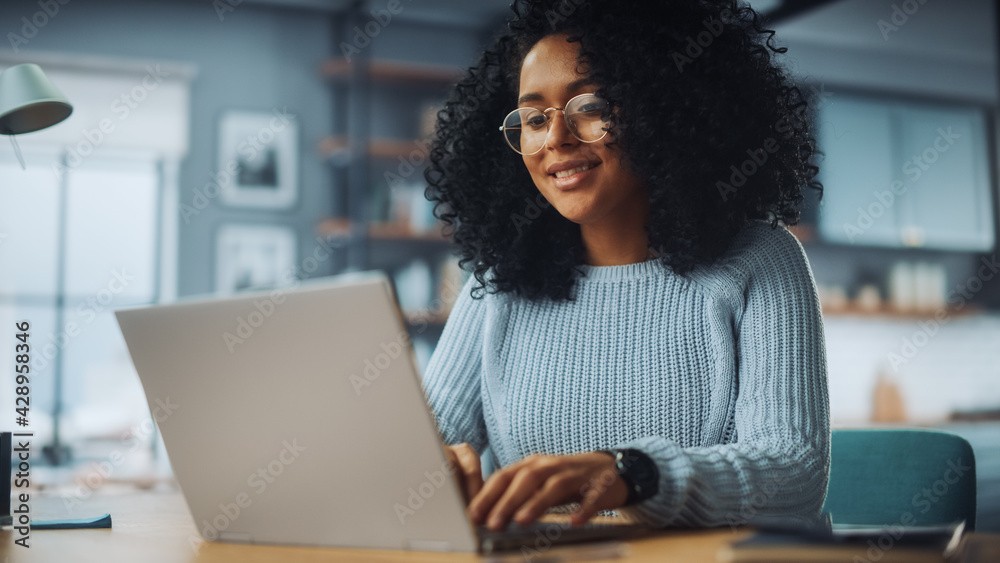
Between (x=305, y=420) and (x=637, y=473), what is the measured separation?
0.32 meters

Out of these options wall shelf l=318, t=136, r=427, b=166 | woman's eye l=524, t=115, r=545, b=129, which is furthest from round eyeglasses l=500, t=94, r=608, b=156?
wall shelf l=318, t=136, r=427, b=166

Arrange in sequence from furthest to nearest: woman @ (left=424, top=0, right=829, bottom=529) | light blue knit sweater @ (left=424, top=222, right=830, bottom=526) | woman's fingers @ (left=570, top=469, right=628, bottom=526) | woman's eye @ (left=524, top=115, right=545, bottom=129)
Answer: woman's eye @ (left=524, top=115, right=545, bottom=129)
woman @ (left=424, top=0, right=829, bottom=529)
light blue knit sweater @ (left=424, top=222, right=830, bottom=526)
woman's fingers @ (left=570, top=469, right=628, bottom=526)

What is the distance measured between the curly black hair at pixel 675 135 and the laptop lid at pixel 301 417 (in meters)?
0.70

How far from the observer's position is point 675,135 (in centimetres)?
148

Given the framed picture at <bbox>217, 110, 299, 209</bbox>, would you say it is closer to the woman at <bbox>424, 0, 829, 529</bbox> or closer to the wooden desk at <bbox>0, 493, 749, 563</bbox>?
the woman at <bbox>424, 0, 829, 529</bbox>

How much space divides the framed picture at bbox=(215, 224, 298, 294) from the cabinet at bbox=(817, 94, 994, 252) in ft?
8.82

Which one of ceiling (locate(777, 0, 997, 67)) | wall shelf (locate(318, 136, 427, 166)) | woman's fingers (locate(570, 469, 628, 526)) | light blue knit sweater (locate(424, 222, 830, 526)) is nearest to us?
woman's fingers (locate(570, 469, 628, 526))

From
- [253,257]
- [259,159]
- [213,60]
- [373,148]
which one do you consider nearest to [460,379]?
[373,148]

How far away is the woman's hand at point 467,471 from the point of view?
103 cm

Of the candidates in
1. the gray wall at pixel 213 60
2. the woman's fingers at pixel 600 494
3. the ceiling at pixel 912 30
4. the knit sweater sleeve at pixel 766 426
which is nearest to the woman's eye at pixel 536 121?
the knit sweater sleeve at pixel 766 426

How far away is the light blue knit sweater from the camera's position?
1.19 meters

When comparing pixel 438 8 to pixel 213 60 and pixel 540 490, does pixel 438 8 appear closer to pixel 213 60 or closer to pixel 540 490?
pixel 213 60

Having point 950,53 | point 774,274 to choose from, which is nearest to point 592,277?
point 774,274

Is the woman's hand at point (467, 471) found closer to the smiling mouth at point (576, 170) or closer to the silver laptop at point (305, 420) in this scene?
the silver laptop at point (305, 420)
